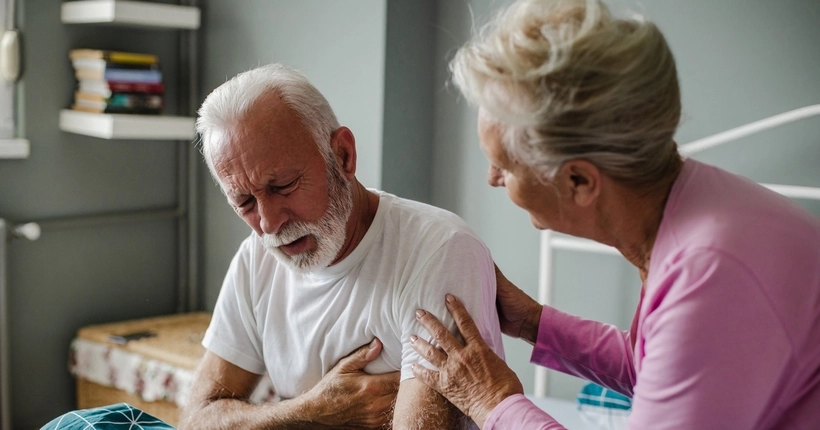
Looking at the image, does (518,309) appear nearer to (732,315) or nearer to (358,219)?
(358,219)

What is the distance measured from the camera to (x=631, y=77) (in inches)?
37.5

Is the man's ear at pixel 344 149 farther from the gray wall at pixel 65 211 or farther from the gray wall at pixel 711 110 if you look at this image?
the gray wall at pixel 65 211

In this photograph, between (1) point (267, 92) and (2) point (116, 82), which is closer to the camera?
(1) point (267, 92)

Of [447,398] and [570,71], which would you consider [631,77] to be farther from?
[447,398]

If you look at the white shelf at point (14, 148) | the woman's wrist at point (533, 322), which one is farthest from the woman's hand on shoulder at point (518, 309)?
the white shelf at point (14, 148)

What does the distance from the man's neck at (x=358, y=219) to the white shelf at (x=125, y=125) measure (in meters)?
1.44

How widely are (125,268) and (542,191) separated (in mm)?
2418

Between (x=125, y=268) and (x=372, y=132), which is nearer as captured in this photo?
(x=372, y=132)

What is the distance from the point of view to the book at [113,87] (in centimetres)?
277

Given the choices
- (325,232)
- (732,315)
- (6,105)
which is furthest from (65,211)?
(732,315)

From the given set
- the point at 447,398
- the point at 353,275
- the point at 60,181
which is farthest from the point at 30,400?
the point at 447,398

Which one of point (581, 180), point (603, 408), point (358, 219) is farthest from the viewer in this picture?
point (603, 408)

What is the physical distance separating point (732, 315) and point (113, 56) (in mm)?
2394

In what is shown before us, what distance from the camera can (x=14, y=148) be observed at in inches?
107
